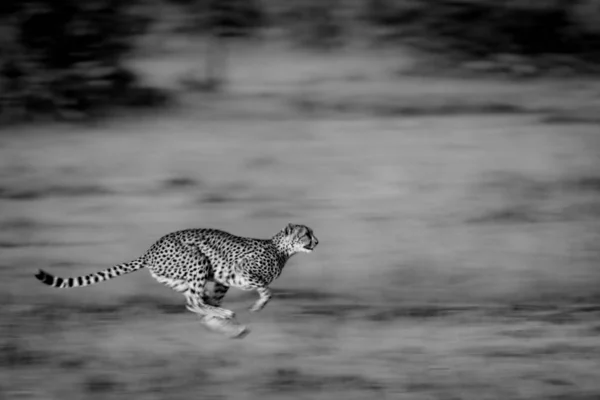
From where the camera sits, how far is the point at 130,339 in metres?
3.23

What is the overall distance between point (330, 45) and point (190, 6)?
0.54 meters

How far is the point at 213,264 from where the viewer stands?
2.72m

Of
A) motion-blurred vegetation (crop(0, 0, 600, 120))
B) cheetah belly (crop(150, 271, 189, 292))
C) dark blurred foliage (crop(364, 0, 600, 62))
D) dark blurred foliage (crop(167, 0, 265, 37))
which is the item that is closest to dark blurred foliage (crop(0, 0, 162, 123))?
motion-blurred vegetation (crop(0, 0, 600, 120))

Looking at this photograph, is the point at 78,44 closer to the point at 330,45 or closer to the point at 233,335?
the point at 330,45

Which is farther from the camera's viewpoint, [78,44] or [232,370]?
[78,44]

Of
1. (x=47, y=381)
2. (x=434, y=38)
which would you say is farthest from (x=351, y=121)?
(x=47, y=381)

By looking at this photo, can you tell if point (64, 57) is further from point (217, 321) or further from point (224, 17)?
point (217, 321)

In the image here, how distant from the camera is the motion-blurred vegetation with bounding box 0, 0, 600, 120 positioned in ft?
11.9

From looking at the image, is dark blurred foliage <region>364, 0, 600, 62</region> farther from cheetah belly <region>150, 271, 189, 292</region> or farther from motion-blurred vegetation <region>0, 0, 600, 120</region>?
cheetah belly <region>150, 271, 189, 292</region>

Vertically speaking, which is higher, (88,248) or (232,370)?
(88,248)

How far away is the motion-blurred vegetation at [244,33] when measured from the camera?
3.64 m

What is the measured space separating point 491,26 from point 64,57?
159cm

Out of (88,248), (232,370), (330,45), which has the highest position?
(330,45)

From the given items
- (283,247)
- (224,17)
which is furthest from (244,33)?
(283,247)
